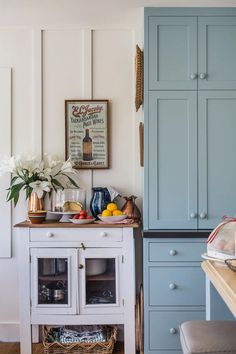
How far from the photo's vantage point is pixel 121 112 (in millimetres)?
2717

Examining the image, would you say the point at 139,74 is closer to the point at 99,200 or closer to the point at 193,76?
the point at 193,76

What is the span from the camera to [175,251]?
2.28m

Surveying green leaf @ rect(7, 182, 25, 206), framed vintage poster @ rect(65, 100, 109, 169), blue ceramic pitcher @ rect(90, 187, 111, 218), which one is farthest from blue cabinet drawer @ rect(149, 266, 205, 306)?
green leaf @ rect(7, 182, 25, 206)

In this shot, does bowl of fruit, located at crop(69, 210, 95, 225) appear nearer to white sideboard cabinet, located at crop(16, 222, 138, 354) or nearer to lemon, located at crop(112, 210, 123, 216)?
white sideboard cabinet, located at crop(16, 222, 138, 354)

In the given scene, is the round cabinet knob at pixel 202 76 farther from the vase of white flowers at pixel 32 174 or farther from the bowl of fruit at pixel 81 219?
the bowl of fruit at pixel 81 219

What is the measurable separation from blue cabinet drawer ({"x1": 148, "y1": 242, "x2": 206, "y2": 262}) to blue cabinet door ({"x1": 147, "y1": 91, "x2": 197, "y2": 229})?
0.12 meters

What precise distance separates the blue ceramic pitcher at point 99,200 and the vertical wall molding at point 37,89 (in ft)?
1.83

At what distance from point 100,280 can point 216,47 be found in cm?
176

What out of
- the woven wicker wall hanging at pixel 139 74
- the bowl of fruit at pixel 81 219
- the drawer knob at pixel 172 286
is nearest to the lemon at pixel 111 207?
the bowl of fruit at pixel 81 219

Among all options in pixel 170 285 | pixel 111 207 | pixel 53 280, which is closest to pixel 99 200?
pixel 111 207

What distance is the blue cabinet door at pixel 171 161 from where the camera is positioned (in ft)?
7.65

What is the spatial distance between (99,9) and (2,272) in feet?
6.83

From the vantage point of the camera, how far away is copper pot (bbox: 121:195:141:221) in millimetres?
2509

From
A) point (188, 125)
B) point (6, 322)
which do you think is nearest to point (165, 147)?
point (188, 125)
